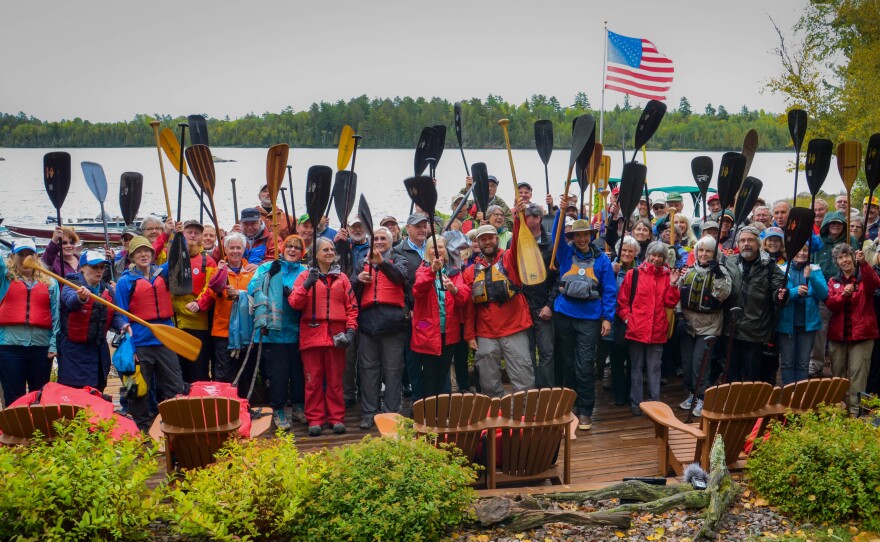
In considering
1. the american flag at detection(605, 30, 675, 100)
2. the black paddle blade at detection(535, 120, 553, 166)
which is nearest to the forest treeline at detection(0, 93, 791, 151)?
the american flag at detection(605, 30, 675, 100)

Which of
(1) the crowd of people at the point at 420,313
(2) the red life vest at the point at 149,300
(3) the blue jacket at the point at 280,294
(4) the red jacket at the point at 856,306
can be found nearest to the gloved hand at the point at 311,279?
(1) the crowd of people at the point at 420,313

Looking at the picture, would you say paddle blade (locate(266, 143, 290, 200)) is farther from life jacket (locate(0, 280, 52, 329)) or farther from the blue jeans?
the blue jeans

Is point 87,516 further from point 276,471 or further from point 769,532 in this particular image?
point 769,532

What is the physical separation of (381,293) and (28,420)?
3.17m

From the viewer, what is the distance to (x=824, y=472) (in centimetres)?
511

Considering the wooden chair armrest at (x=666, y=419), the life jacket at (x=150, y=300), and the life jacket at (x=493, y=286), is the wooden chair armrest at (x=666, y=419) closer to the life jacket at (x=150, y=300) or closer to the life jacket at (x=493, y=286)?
the life jacket at (x=493, y=286)

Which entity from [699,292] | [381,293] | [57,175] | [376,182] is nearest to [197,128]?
[57,175]

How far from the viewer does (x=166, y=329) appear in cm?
662

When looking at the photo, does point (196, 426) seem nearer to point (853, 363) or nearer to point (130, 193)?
point (130, 193)

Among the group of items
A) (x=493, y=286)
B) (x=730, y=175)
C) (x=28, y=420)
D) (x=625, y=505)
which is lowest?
(x=625, y=505)

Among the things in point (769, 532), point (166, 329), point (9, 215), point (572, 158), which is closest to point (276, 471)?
point (166, 329)

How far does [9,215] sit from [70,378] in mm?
36997

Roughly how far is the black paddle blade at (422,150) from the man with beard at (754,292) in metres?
3.86

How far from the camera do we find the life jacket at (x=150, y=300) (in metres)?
6.96
